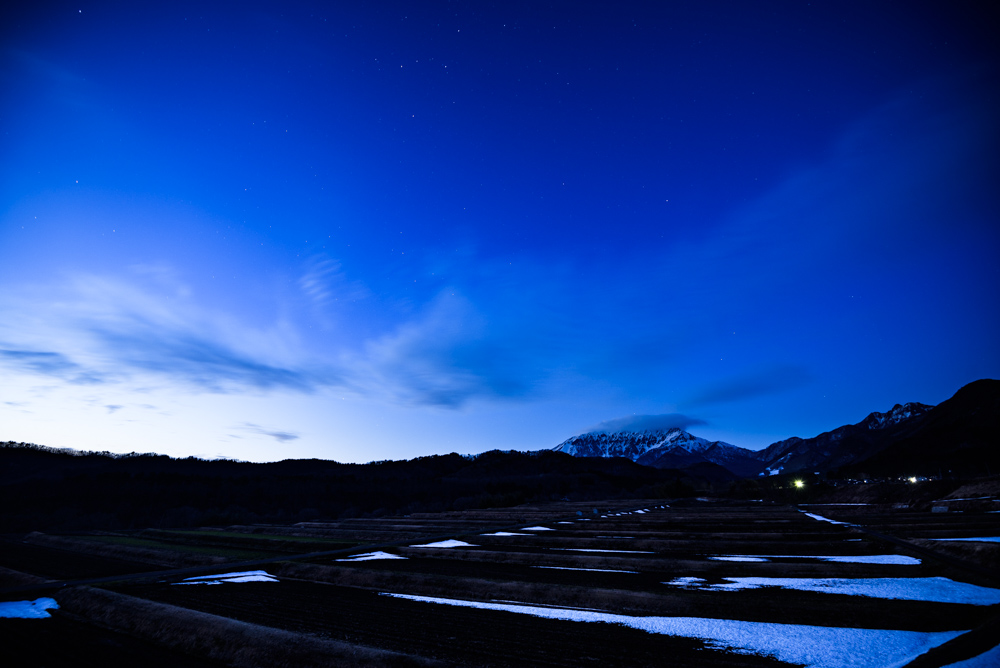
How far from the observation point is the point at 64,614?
36.5 ft

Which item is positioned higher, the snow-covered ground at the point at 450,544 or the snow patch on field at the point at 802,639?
the snow patch on field at the point at 802,639

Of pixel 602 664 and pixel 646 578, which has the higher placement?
pixel 602 664

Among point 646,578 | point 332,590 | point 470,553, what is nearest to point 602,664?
point 646,578

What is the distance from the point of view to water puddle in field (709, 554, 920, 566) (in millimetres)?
13906

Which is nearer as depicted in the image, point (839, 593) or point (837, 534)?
point (839, 593)

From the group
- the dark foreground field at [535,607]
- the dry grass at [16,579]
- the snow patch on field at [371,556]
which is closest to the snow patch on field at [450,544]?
the dark foreground field at [535,607]

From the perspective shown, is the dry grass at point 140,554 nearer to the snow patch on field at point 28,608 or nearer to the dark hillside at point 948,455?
the snow patch on field at point 28,608

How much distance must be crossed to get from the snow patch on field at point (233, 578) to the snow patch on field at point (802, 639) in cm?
1131

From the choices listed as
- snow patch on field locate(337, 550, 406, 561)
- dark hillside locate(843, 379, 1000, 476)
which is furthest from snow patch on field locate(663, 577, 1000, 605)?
dark hillside locate(843, 379, 1000, 476)

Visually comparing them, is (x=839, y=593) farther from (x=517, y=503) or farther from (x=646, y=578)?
(x=517, y=503)

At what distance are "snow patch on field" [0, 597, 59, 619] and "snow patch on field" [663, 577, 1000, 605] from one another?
16856 mm

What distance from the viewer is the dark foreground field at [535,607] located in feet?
24.2

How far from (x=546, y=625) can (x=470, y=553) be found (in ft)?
36.1

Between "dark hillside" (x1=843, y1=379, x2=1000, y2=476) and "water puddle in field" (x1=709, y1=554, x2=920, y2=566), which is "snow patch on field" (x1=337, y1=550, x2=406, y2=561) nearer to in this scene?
"water puddle in field" (x1=709, y1=554, x2=920, y2=566)
